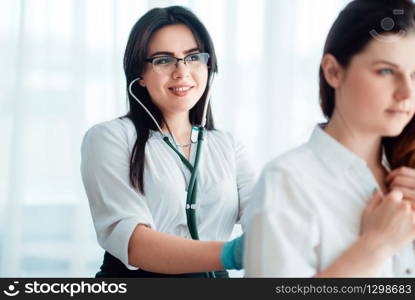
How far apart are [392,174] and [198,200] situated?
0.65m

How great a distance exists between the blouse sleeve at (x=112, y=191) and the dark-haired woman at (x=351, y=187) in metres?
0.54

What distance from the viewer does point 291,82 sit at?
2.98 m

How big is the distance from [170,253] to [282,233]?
20.1 inches

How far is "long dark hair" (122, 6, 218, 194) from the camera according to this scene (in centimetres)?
162

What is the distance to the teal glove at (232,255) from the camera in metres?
1.21

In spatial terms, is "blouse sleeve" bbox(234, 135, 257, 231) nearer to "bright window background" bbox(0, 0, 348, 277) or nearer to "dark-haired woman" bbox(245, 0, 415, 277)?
"dark-haired woman" bbox(245, 0, 415, 277)

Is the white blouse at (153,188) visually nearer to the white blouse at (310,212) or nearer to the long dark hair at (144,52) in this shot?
the long dark hair at (144,52)

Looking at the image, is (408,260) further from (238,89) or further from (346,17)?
(238,89)

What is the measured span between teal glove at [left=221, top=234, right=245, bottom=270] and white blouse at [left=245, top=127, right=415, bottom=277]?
0.71 feet

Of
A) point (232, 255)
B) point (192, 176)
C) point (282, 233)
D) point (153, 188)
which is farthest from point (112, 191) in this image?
point (282, 233)

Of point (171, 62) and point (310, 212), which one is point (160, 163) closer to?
point (171, 62)

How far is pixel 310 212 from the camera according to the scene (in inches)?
38.0

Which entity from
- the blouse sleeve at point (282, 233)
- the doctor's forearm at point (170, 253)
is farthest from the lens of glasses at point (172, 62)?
the blouse sleeve at point (282, 233)

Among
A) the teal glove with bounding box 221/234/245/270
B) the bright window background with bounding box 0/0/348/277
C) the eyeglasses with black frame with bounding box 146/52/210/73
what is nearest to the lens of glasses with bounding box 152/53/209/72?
the eyeglasses with black frame with bounding box 146/52/210/73
